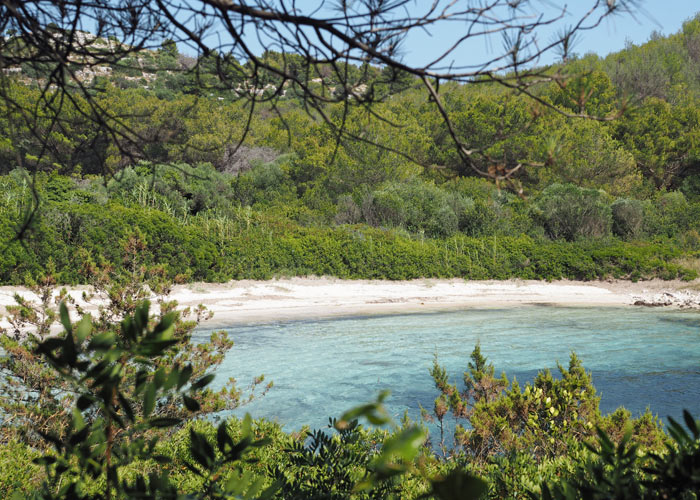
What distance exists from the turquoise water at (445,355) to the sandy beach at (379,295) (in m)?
0.70

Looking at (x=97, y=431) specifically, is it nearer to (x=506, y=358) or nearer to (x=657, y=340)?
(x=506, y=358)

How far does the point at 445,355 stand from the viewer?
334 inches

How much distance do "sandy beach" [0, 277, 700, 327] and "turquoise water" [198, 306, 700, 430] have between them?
70cm

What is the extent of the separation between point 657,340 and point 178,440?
8.42m

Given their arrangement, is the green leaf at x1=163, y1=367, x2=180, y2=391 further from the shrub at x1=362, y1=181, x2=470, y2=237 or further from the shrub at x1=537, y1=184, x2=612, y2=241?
the shrub at x1=537, y1=184, x2=612, y2=241

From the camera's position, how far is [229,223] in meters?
13.8

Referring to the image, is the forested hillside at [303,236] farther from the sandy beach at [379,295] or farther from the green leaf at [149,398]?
the sandy beach at [379,295]

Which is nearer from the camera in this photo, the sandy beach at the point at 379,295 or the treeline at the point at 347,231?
the sandy beach at the point at 379,295

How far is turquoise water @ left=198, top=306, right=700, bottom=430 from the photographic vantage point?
6652 millimetres

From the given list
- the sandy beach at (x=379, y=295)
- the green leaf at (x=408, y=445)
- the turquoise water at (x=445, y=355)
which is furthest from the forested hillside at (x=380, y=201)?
the turquoise water at (x=445, y=355)

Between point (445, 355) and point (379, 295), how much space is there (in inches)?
160

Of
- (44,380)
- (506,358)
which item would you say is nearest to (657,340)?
(506,358)

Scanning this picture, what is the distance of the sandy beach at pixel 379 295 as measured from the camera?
10656mm

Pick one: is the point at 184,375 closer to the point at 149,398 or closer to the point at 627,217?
the point at 149,398
